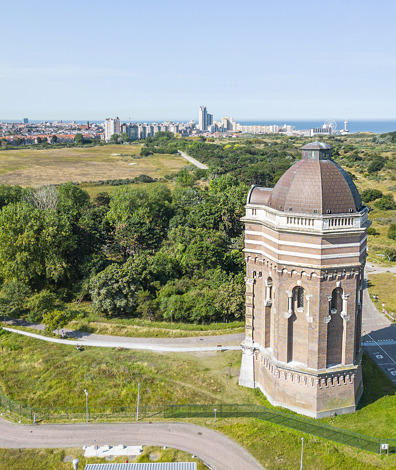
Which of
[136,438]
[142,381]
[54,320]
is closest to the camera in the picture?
[136,438]

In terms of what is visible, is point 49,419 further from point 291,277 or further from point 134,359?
point 291,277

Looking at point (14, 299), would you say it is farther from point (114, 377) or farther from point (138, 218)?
point (138, 218)

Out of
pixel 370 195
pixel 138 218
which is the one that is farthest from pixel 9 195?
pixel 370 195

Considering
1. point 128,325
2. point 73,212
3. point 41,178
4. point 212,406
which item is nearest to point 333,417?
point 212,406

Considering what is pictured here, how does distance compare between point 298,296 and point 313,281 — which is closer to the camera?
point 313,281

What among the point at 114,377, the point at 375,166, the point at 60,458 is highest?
the point at 375,166

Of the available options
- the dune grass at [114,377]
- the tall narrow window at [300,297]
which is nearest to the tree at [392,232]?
the dune grass at [114,377]

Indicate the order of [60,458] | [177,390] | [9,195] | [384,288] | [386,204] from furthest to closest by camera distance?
[386,204] < [9,195] < [384,288] < [177,390] < [60,458]

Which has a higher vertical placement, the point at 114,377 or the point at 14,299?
the point at 14,299
